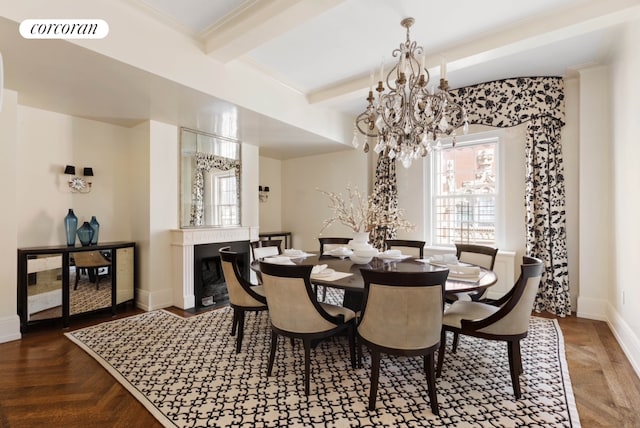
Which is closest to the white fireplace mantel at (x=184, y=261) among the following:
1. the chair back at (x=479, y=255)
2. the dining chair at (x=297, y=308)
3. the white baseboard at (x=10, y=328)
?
the white baseboard at (x=10, y=328)

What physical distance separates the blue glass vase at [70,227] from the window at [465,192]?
4822 millimetres

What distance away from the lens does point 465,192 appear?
182 inches

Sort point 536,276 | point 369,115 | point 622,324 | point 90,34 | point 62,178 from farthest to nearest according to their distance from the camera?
1. point 62,178
2. point 622,324
3. point 369,115
4. point 90,34
5. point 536,276

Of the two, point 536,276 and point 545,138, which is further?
point 545,138

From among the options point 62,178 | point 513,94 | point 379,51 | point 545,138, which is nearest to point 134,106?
point 62,178

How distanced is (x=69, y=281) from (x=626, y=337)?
553 cm

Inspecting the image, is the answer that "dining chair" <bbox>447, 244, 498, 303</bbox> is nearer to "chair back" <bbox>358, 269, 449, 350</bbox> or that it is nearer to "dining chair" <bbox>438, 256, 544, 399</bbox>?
"dining chair" <bbox>438, 256, 544, 399</bbox>

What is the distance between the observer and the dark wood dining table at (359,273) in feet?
7.04

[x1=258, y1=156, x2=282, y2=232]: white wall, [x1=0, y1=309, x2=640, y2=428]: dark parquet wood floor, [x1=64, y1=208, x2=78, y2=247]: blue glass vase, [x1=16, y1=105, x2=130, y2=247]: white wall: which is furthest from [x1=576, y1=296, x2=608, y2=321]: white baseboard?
[x1=64, y1=208, x2=78, y2=247]: blue glass vase

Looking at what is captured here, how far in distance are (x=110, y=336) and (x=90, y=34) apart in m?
2.68

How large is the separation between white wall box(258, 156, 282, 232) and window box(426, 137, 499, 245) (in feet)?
10.4

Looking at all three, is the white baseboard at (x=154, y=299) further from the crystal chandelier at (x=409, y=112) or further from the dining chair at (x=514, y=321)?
the dining chair at (x=514, y=321)

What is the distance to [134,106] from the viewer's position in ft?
11.3

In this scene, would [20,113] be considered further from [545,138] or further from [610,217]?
[610,217]
